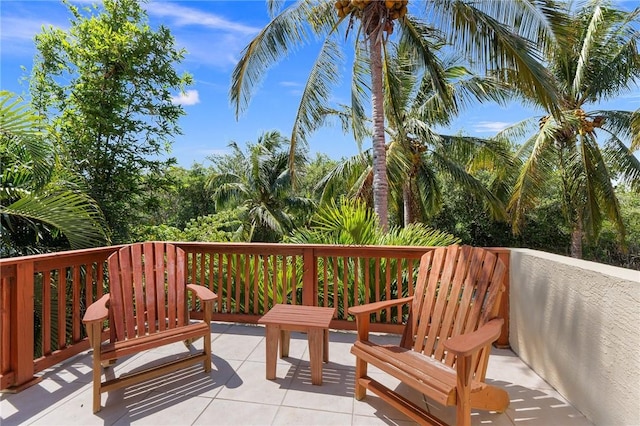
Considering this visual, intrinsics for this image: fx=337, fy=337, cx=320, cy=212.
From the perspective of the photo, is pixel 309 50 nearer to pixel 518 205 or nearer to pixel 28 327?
pixel 28 327

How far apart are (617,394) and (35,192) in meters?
5.73

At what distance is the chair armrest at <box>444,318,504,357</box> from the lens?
5.57ft

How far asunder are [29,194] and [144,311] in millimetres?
2745

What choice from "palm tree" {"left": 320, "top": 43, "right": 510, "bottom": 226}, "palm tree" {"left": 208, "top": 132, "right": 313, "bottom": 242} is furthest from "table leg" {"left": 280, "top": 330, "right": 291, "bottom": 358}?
"palm tree" {"left": 208, "top": 132, "right": 313, "bottom": 242}

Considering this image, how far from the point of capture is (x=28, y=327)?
8.45ft

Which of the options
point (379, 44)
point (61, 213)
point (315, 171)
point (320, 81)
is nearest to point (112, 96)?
point (61, 213)

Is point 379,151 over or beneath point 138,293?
over

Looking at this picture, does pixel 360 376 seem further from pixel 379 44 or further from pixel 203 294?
pixel 379 44

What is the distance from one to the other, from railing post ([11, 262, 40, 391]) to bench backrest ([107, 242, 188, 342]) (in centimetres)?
60

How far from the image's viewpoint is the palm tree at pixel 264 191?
14805 mm

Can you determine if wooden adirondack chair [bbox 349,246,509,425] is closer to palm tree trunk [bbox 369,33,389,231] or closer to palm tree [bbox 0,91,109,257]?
palm tree trunk [bbox 369,33,389,231]

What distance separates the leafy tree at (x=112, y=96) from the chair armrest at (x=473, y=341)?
282 inches

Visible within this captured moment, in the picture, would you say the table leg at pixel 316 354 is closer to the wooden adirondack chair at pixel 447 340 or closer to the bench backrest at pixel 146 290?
the wooden adirondack chair at pixel 447 340

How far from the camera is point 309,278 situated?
365cm
